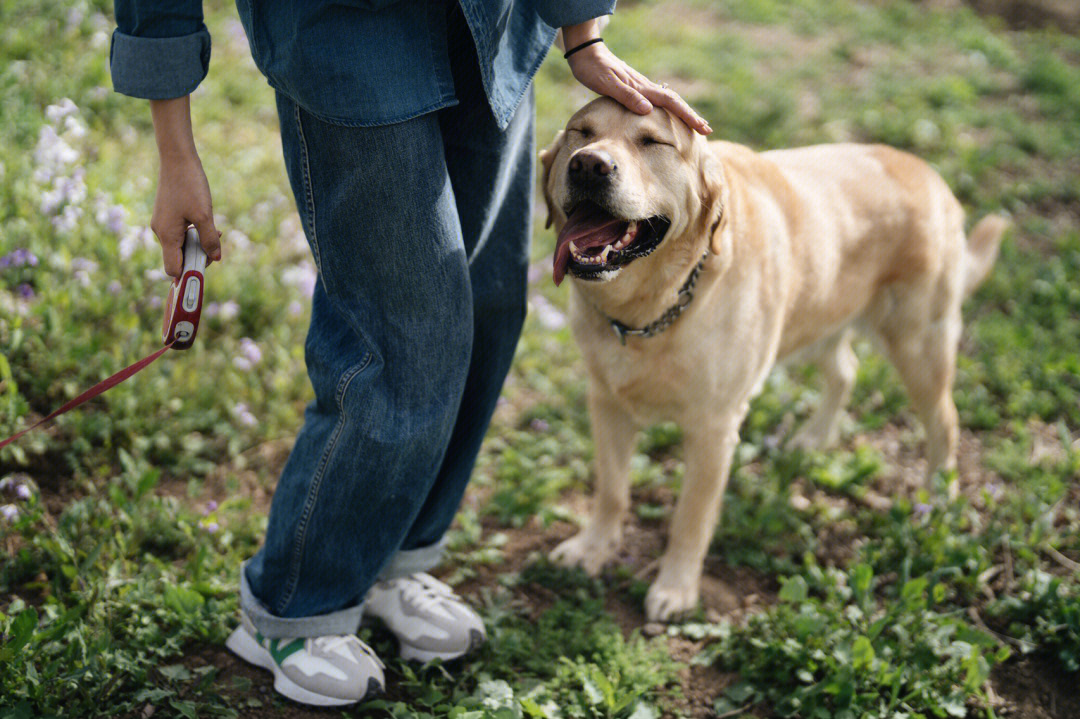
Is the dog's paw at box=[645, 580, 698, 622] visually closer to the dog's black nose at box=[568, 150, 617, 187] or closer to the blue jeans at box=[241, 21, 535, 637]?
the blue jeans at box=[241, 21, 535, 637]

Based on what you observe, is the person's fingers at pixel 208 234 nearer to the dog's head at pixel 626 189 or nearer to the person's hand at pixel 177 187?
the person's hand at pixel 177 187

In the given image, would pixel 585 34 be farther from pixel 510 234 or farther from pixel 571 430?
pixel 571 430

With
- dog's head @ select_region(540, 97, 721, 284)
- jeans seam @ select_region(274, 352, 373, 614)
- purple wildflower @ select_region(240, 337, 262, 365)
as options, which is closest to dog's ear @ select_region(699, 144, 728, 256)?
dog's head @ select_region(540, 97, 721, 284)

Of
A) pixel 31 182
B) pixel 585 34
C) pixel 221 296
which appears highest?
pixel 585 34

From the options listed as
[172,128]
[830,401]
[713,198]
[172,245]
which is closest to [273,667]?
[172,245]

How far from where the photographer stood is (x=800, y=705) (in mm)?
2189

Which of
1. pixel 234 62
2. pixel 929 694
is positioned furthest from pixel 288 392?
pixel 234 62

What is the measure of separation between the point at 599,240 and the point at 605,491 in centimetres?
96

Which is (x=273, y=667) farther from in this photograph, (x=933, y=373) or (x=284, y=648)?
(x=933, y=373)

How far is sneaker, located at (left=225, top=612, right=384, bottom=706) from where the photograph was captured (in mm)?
2020

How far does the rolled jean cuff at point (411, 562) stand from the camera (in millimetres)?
2262

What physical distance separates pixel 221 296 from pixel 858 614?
7.99 ft

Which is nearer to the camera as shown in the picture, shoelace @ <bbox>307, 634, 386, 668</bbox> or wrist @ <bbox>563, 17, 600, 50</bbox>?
wrist @ <bbox>563, 17, 600, 50</bbox>

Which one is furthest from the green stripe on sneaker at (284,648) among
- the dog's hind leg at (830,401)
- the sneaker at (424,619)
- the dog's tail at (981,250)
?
the dog's tail at (981,250)
